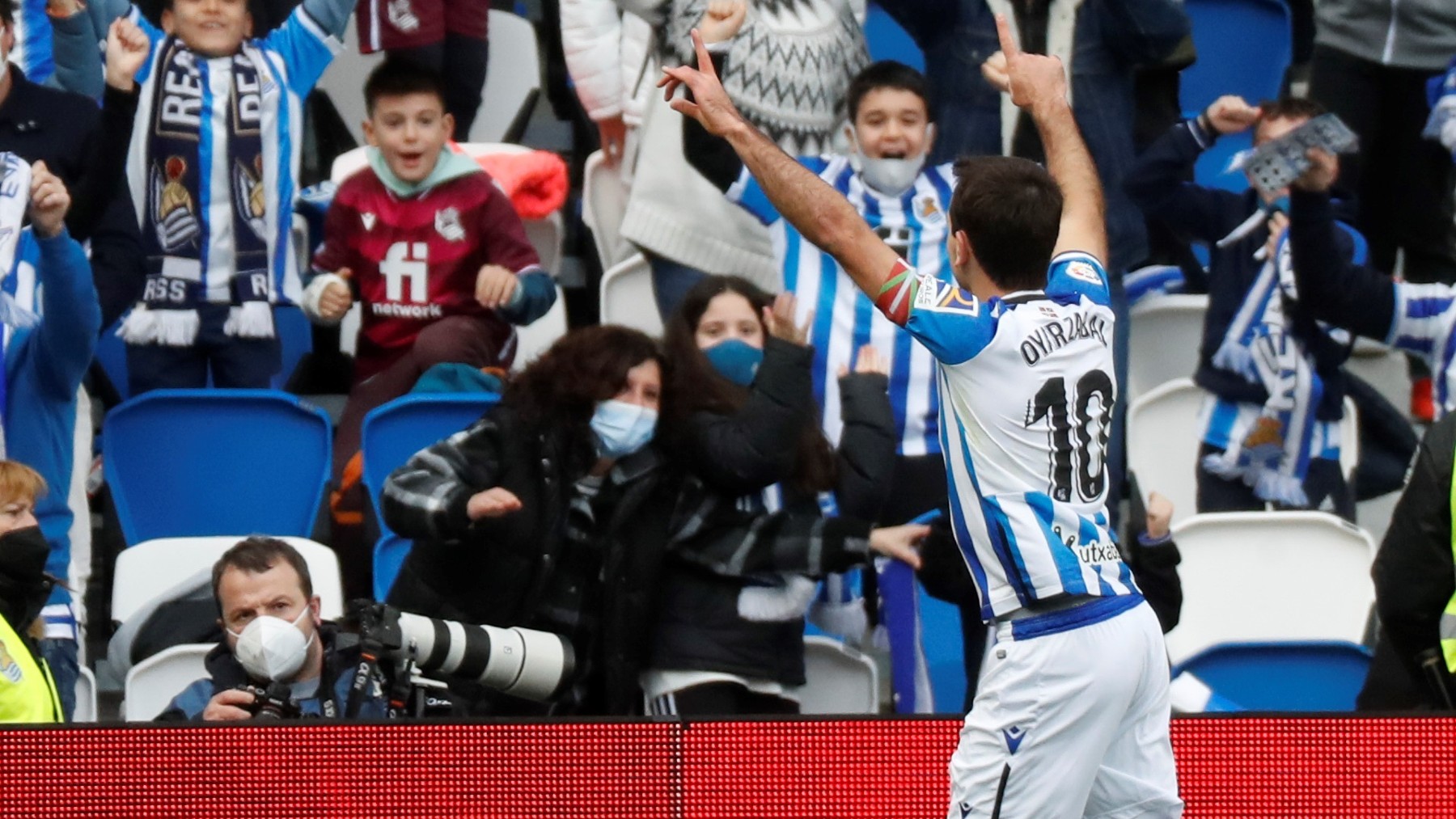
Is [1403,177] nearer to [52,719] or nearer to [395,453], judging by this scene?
[395,453]

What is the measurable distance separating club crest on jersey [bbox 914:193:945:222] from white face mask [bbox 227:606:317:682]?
7.70 ft

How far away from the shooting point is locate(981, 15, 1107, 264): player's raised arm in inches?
167

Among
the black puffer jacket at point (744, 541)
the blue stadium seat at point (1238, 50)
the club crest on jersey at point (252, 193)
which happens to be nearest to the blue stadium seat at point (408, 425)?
the club crest on jersey at point (252, 193)

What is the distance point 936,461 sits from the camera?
6152 millimetres

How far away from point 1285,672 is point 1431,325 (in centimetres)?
130

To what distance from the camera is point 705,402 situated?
546 centimetres

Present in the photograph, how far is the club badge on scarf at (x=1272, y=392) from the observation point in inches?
263

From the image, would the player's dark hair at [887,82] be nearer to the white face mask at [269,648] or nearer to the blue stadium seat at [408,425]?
the blue stadium seat at [408,425]

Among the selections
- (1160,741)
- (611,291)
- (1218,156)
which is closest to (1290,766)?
(1160,741)

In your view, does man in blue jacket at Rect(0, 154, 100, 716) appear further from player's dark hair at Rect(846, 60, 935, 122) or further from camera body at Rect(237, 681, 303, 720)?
player's dark hair at Rect(846, 60, 935, 122)

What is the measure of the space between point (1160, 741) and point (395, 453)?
9.29ft

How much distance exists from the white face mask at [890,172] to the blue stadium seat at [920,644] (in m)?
0.99

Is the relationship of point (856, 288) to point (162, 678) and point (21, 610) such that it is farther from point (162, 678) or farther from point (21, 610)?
point (21, 610)

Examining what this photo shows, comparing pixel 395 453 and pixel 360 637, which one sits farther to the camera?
pixel 395 453
